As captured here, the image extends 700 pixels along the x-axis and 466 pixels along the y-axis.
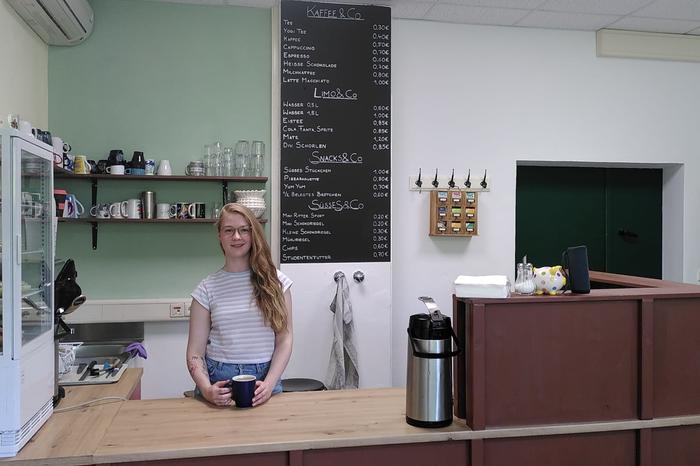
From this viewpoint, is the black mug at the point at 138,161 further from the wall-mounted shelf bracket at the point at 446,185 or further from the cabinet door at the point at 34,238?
the wall-mounted shelf bracket at the point at 446,185

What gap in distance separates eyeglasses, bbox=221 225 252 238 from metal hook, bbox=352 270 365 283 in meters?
1.55

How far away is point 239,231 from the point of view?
2059 millimetres

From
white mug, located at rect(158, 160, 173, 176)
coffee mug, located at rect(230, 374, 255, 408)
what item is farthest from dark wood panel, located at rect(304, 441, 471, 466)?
white mug, located at rect(158, 160, 173, 176)

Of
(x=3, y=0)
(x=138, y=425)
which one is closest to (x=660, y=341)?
(x=138, y=425)

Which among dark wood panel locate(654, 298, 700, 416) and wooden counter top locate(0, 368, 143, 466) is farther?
dark wood panel locate(654, 298, 700, 416)

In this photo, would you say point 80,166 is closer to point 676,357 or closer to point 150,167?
point 150,167

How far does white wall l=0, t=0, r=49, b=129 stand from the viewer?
2.74 m

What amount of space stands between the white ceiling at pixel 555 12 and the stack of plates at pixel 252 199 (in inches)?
45.8

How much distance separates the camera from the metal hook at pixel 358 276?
3551 millimetres

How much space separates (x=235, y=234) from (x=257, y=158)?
1.49 m

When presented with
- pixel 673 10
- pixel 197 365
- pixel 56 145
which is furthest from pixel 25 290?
pixel 673 10

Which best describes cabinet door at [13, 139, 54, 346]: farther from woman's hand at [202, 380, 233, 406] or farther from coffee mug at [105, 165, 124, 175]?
coffee mug at [105, 165, 124, 175]

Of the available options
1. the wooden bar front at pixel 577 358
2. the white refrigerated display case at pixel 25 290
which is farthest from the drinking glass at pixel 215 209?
the wooden bar front at pixel 577 358

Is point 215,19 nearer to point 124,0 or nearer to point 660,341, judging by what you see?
point 124,0
